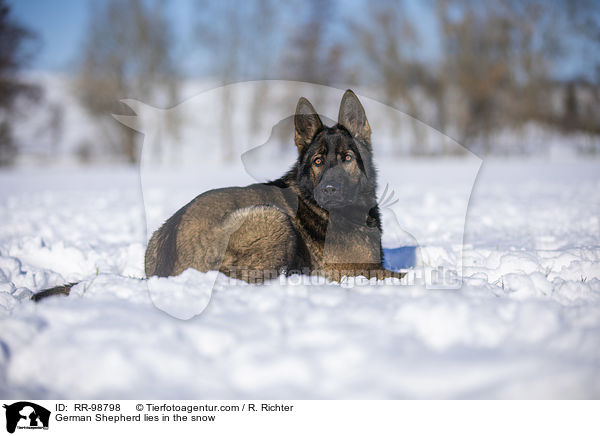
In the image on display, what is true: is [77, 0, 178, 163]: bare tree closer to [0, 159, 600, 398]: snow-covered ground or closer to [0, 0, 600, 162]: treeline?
[0, 0, 600, 162]: treeline

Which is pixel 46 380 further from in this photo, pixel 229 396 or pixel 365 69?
pixel 365 69

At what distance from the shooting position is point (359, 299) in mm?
2775

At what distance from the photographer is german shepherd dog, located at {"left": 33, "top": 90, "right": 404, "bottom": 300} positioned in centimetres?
312

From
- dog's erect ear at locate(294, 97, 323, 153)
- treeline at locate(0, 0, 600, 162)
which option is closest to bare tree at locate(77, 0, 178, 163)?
treeline at locate(0, 0, 600, 162)

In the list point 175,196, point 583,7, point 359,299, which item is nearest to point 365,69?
point 583,7

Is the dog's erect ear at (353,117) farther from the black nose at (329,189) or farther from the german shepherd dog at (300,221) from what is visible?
the black nose at (329,189)

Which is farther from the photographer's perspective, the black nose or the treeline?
the treeline

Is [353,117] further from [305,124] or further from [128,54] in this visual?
[128,54]

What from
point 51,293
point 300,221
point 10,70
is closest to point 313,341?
point 300,221

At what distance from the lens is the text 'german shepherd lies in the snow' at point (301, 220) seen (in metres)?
3.12
